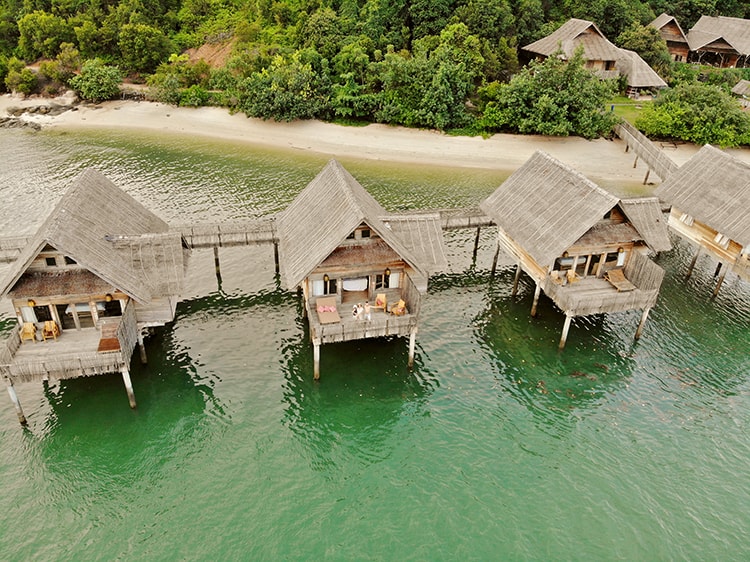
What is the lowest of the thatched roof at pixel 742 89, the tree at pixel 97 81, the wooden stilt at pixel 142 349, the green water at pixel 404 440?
the green water at pixel 404 440

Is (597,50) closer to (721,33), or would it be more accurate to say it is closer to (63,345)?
(721,33)

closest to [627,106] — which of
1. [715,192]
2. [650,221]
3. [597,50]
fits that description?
[597,50]

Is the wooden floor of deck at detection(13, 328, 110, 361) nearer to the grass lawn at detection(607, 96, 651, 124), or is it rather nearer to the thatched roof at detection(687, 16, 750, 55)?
the grass lawn at detection(607, 96, 651, 124)

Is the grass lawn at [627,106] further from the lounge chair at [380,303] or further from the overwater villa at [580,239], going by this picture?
the lounge chair at [380,303]

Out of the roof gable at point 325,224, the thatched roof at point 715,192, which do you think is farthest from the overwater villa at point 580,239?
the roof gable at point 325,224

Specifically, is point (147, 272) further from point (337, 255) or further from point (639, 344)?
point (639, 344)

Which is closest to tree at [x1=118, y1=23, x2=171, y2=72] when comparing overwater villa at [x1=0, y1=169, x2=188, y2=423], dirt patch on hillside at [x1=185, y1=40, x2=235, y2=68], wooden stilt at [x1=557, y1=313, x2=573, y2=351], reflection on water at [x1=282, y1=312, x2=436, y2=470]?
dirt patch on hillside at [x1=185, y1=40, x2=235, y2=68]
